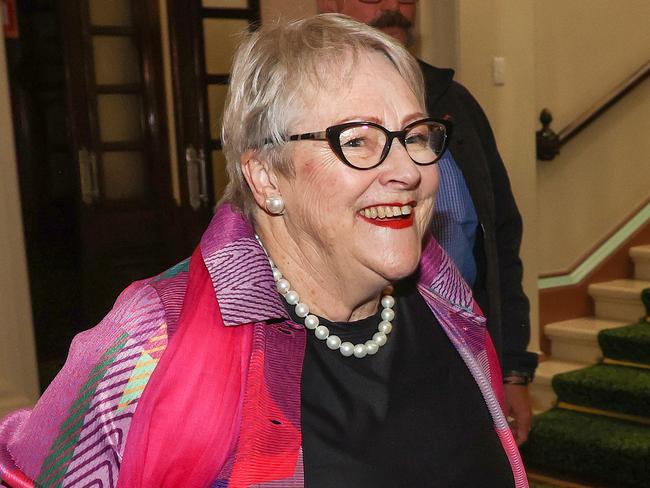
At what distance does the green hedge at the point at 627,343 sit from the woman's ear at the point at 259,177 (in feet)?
12.3

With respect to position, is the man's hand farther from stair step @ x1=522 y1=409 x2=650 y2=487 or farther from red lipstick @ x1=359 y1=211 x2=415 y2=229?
stair step @ x1=522 y1=409 x2=650 y2=487

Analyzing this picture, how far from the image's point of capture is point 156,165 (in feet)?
18.9

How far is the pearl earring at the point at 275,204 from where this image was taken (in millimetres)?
1338

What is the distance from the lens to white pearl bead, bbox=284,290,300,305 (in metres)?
1.38

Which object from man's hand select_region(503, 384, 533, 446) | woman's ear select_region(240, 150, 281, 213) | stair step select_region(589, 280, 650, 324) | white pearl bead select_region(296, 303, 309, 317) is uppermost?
woman's ear select_region(240, 150, 281, 213)

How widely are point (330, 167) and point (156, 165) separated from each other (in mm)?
4635

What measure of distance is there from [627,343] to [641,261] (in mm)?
992

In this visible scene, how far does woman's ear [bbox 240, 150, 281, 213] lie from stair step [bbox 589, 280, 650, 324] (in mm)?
4204

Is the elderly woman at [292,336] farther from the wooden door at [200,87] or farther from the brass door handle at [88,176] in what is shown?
the wooden door at [200,87]

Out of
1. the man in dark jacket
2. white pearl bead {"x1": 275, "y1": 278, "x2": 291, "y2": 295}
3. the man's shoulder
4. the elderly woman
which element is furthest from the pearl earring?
the man's shoulder

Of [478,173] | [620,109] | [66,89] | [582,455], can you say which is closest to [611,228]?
[620,109]

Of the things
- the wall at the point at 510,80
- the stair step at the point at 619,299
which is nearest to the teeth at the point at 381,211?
the wall at the point at 510,80

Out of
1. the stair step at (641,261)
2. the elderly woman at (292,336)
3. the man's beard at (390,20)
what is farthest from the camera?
the stair step at (641,261)

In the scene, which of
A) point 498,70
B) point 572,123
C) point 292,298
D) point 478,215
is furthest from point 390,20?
point 572,123
